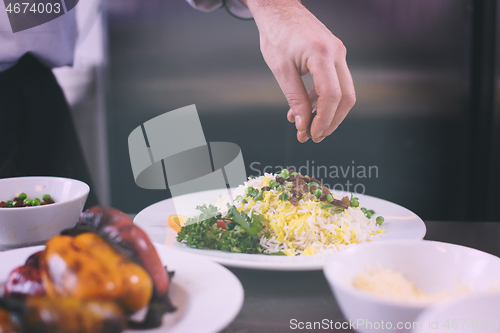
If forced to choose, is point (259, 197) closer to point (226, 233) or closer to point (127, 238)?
point (226, 233)

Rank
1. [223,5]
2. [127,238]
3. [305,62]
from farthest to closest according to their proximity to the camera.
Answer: [223,5]
[305,62]
[127,238]

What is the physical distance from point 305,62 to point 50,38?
190 cm

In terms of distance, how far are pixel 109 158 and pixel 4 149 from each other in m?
0.71

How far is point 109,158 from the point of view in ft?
8.94

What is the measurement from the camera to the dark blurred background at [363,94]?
2.49m

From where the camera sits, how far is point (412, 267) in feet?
2.31

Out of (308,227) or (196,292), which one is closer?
(196,292)

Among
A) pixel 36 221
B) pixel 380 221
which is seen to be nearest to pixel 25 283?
pixel 36 221

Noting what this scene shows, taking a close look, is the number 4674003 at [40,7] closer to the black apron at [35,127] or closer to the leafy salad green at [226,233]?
the black apron at [35,127]

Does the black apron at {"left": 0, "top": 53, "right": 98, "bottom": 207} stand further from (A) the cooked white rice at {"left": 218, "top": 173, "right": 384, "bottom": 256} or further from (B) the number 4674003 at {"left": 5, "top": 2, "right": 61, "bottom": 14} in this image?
(A) the cooked white rice at {"left": 218, "top": 173, "right": 384, "bottom": 256}

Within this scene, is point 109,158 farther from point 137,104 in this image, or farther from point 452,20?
point 452,20

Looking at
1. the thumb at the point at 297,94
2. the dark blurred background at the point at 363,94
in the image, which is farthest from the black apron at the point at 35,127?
the thumb at the point at 297,94

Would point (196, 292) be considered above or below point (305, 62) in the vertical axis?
below

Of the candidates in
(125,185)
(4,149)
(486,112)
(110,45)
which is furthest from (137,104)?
(486,112)
